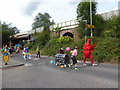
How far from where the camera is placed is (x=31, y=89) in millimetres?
5082

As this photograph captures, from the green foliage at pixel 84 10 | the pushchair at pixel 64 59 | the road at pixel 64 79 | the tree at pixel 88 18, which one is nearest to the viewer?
the road at pixel 64 79

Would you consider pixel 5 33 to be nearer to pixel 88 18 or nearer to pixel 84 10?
pixel 84 10

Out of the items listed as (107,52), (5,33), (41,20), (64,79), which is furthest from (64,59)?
(41,20)

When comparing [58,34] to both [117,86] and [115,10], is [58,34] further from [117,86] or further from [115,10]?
[117,86]

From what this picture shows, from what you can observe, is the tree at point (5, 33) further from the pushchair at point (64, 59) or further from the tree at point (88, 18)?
the pushchair at point (64, 59)

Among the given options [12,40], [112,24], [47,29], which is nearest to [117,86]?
[112,24]

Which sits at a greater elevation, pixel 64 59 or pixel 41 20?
pixel 41 20

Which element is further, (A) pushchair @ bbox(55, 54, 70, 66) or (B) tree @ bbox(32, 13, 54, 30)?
(B) tree @ bbox(32, 13, 54, 30)

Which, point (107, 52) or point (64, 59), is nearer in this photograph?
A: point (64, 59)

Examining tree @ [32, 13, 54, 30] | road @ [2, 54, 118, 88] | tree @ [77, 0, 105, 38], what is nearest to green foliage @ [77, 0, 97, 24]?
tree @ [77, 0, 105, 38]

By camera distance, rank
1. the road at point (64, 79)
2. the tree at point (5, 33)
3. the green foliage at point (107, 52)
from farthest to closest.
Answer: the tree at point (5, 33)
the green foliage at point (107, 52)
the road at point (64, 79)

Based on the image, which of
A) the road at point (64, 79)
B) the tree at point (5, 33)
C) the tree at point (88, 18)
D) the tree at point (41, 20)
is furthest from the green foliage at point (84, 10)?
the tree at point (41, 20)

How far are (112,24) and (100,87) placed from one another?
13892mm

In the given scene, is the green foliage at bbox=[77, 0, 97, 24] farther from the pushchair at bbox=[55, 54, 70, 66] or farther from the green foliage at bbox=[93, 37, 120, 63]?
the pushchair at bbox=[55, 54, 70, 66]
